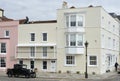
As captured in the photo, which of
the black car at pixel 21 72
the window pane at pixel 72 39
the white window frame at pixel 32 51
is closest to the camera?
the black car at pixel 21 72

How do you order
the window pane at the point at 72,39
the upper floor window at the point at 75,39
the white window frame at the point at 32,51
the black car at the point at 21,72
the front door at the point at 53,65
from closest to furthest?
1. the black car at the point at 21,72
2. the upper floor window at the point at 75,39
3. the window pane at the point at 72,39
4. the front door at the point at 53,65
5. the white window frame at the point at 32,51

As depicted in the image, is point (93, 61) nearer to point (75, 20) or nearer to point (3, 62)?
point (75, 20)

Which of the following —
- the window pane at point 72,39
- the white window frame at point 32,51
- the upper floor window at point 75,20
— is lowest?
the white window frame at point 32,51

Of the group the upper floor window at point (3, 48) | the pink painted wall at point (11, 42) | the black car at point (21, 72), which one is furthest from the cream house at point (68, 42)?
the black car at point (21, 72)

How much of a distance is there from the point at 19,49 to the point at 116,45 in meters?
19.8

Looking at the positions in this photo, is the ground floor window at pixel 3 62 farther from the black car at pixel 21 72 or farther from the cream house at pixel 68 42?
the black car at pixel 21 72

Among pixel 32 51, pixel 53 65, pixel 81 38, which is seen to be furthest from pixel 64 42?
pixel 32 51

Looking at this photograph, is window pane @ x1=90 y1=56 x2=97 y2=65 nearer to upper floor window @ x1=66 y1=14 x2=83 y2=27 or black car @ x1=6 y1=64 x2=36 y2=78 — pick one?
upper floor window @ x1=66 y1=14 x2=83 y2=27

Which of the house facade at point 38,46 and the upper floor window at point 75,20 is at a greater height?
the upper floor window at point 75,20

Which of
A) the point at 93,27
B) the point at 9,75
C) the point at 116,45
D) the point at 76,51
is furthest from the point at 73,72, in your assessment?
the point at 116,45

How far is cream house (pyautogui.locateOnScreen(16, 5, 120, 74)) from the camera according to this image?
172 feet

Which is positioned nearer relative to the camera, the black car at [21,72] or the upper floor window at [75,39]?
the black car at [21,72]

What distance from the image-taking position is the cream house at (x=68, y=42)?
172ft

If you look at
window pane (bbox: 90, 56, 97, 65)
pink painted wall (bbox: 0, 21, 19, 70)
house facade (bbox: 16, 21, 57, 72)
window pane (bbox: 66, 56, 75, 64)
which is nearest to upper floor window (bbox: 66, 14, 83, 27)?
house facade (bbox: 16, 21, 57, 72)
